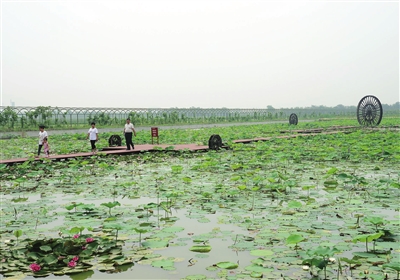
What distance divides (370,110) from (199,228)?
27.2 m

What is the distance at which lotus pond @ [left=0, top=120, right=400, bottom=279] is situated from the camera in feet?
9.70

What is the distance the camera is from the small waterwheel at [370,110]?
1097 inches

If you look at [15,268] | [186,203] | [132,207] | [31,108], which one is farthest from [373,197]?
[31,108]

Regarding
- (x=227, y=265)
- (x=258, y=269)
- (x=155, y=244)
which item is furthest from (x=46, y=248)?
(x=258, y=269)

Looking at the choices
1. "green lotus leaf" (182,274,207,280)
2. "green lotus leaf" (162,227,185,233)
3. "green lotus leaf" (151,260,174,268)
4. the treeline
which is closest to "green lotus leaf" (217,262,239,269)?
"green lotus leaf" (182,274,207,280)

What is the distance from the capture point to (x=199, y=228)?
161 inches

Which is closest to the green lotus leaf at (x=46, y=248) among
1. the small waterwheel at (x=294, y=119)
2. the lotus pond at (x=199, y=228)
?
the lotus pond at (x=199, y=228)

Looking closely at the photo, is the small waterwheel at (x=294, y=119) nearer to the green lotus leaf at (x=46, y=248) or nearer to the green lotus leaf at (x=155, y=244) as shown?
the green lotus leaf at (x=155, y=244)

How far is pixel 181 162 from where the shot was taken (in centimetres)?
987

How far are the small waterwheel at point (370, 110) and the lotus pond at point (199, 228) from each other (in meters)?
21.9

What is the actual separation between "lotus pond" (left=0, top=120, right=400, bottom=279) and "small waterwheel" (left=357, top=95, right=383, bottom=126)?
2189cm

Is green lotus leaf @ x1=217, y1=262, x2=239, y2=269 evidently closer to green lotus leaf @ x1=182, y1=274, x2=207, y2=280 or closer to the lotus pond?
the lotus pond

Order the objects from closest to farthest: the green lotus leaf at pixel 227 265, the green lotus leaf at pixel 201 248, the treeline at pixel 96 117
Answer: the green lotus leaf at pixel 227 265, the green lotus leaf at pixel 201 248, the treeline at pixel 96 117

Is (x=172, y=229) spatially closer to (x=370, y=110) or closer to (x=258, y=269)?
(x=258, y=269)
